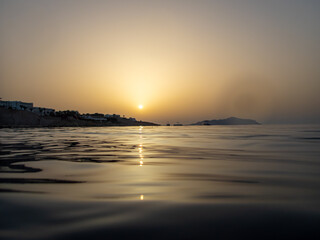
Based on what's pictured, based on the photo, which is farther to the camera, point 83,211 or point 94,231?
point 83,211

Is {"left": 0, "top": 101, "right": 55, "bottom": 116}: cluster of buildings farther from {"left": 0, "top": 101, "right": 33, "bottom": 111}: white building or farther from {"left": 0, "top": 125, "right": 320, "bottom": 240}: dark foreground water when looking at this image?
{"left": 0, "top": 125, "right": 320, "bottom": 240}: dark foreground water

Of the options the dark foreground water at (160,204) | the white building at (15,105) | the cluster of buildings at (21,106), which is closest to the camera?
the dark foreground water at (160,204)

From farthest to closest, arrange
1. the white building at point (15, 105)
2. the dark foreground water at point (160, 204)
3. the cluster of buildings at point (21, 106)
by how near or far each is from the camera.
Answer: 1. the cluster of buildings at point (21, 106)
2. the white building at point (15, 105)
3. the dark foreground water at point (160, 204)

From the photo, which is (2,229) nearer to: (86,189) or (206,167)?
(86,189)

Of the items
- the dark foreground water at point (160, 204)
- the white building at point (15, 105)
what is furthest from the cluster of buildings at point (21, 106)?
the dark foreground water at point (160, 204)

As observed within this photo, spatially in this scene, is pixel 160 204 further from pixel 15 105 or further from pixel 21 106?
pixel 21 106

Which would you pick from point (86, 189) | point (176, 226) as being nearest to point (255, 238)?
point (176, 226)

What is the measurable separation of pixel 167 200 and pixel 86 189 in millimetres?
1795

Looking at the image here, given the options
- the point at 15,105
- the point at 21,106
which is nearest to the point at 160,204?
the point at 15,105

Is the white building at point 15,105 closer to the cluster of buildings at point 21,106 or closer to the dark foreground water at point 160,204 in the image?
the cluster of buildings at point 21,106

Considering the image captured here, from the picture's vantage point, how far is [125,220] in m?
3.59

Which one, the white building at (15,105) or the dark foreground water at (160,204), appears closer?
the dark foreground water at (160,204)

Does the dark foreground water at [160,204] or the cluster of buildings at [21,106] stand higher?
the cluster of buildings at [21,106]

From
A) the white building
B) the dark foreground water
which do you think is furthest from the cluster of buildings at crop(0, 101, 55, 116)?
the dark foreground water
